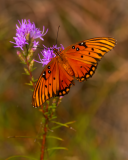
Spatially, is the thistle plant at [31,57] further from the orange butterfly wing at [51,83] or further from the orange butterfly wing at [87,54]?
the orange butterfly wing at [87,54]

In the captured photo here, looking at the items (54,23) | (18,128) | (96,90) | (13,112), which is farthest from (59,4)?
(18,128)

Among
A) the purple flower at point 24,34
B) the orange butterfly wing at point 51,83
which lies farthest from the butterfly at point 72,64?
the purple flower at point 24,34

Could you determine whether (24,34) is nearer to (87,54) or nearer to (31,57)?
(31,57)

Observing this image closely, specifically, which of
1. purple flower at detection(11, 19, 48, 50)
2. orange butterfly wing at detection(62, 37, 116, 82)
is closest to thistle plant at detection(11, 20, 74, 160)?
purple flower at detection(11, 19, 48, 50)

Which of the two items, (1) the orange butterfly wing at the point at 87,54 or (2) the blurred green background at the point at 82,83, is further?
(2) the blurred green background at the point at 82,83

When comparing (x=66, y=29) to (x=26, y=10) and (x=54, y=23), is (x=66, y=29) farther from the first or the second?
(x=26, y=10)
